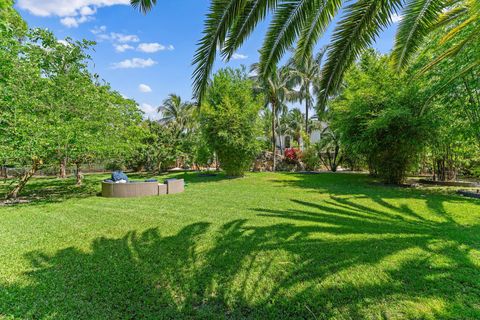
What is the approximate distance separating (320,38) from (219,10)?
1.84 metres

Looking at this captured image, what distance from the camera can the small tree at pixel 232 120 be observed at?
15.0 meters

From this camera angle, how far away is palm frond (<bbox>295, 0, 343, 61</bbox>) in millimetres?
3398

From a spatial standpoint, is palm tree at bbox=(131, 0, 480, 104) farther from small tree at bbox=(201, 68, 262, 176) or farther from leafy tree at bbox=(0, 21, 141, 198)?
small tree at bbox=(201, 68, 262, 176)

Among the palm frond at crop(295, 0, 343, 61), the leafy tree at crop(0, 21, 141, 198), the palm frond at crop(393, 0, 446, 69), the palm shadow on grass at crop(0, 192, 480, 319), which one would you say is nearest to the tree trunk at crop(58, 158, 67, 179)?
the leafy tree at crop(0, 21, 141, 198)

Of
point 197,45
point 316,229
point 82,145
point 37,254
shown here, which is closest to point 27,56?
point 82,145

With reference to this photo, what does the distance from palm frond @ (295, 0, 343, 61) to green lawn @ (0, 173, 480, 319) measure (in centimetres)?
338

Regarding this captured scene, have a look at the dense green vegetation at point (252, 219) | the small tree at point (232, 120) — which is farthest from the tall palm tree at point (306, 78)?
the dense green vegetation at point (252, 219)

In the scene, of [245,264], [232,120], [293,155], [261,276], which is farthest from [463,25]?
[293,155]

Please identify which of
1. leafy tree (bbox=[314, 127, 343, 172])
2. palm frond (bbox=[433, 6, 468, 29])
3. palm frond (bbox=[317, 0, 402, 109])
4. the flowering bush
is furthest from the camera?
the flowering bush

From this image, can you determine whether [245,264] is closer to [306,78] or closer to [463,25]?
[463,25]

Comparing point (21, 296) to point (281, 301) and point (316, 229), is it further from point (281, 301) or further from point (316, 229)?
point (316, 229)

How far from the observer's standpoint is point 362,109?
1152 centimetres

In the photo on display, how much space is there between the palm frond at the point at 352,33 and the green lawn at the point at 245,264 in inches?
115

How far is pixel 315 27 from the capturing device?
374 centimetres
